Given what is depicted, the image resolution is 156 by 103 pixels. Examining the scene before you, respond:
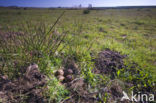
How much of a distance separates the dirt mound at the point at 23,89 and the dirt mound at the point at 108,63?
1.15 m

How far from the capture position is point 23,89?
132 centimetres

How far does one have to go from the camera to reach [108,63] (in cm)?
218

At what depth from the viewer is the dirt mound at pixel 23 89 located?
4.02 ft

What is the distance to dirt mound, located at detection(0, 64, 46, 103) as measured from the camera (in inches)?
48.2

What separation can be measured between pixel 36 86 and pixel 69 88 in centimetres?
51

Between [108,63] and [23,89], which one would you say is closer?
[23,89]

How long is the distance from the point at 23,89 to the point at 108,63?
175 centimetres

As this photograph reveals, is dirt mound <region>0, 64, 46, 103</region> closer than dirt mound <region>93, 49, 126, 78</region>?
Yes

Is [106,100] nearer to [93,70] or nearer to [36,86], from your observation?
[93,70]

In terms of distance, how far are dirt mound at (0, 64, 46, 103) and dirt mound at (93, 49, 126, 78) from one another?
1149 millimetres

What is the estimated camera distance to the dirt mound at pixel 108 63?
203 cm

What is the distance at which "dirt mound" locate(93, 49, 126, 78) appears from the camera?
2031 mm

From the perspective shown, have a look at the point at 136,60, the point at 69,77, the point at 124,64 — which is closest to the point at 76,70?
the point at 69,77

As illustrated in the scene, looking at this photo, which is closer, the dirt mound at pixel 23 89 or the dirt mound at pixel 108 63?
the dirt mound at pixel 23 89
